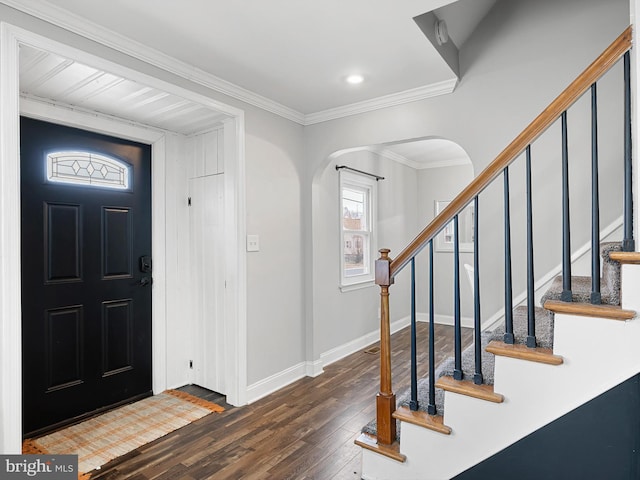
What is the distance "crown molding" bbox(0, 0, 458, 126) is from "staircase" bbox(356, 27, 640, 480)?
1498mm

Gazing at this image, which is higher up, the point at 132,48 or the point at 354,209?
the point at 132,48

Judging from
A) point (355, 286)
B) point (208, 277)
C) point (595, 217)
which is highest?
point (595, 217)

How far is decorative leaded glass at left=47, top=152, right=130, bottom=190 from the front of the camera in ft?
8.91

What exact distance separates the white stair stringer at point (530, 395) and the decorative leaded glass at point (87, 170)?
2.78 metres

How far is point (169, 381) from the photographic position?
11.1 feet

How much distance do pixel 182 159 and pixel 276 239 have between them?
1.18 metres

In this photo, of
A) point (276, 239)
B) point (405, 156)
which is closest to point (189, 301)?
point (276, 239)

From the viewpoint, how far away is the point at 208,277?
342 centimetres

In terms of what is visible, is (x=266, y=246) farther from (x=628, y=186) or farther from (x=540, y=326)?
(x=628, y=186)

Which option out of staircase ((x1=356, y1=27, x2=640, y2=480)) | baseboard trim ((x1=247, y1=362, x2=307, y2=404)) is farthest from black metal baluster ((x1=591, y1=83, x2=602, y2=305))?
baseboard trim ((x1=247, y1=362, x2=307, y2=404))

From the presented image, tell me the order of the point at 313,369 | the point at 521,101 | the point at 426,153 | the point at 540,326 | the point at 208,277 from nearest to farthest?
1. the point at 540,326
2. the point at 521,101
3. the point at 208,277
4. the point at 313,369
5. the point at 426,153

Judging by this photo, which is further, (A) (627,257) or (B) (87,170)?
(B) (87,170)

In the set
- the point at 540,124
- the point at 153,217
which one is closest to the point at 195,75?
the point at 153,217

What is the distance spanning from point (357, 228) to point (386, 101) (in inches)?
75.3
